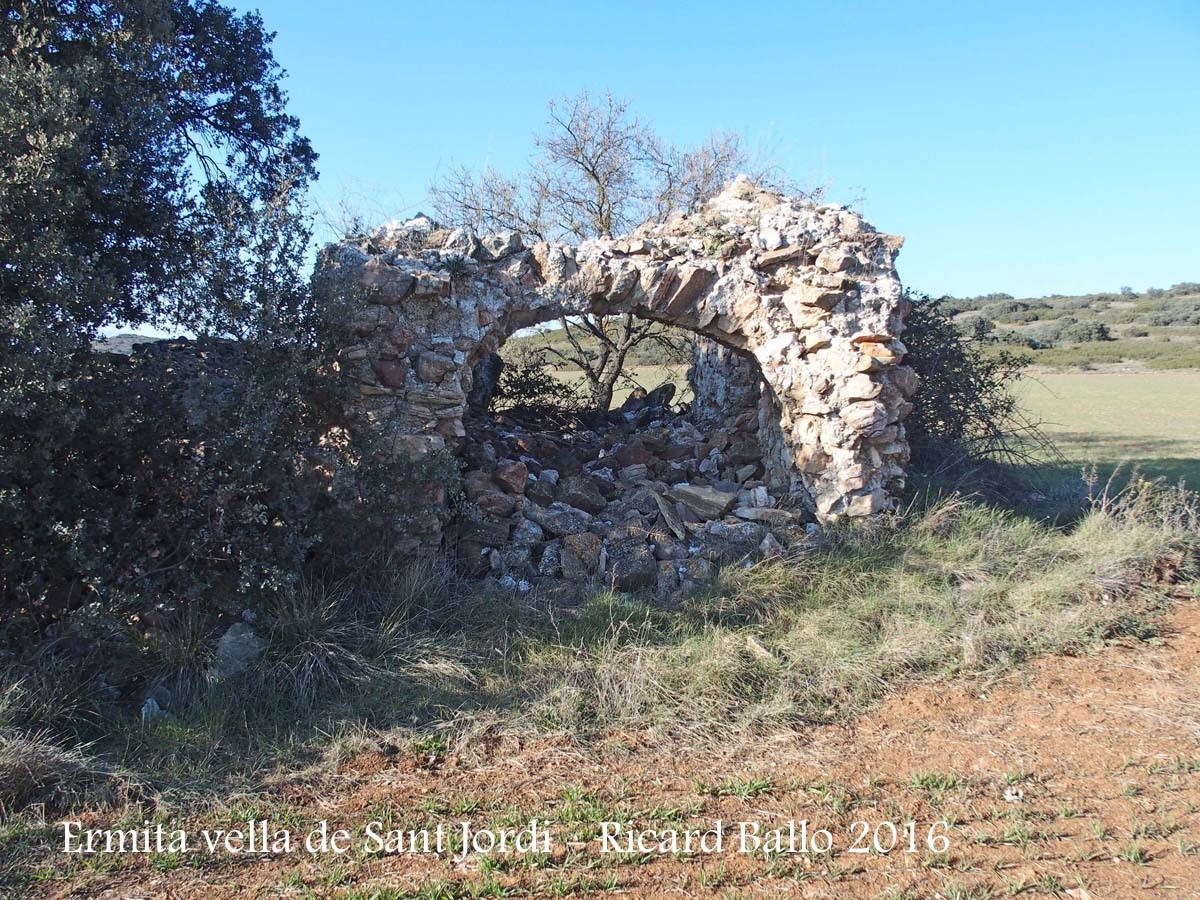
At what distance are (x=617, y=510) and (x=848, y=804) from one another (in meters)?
3.30

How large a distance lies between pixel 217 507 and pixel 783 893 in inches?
135

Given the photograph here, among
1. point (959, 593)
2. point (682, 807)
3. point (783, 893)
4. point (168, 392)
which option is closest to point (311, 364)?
point (168, 392)

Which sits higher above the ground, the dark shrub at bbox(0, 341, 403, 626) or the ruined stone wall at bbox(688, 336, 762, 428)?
the ruined stone wall at bbox(688, 336, 762, 428)

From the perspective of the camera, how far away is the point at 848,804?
3592mm

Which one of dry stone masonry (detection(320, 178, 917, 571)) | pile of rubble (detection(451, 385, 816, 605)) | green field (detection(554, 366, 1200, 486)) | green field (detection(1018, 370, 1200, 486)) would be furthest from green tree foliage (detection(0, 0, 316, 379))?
green field (detection(1018, 370, 1200, 486))

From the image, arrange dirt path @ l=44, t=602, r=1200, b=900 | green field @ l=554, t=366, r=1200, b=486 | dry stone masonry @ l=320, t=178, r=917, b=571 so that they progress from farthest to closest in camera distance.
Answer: green field @ l=554, t=366, r=1200, b=486
dry stone masonry @ l=320, t=178, r=917, b=571
dirt path @ l=44, t=602, r=1200, b=900

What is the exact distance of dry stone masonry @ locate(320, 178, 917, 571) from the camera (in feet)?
18.3

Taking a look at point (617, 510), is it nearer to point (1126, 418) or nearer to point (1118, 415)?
point (1126, 418)

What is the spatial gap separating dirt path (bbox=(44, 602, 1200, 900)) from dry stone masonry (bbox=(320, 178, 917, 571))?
6.19 feet

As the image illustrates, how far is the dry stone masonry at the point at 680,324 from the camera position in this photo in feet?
18.3

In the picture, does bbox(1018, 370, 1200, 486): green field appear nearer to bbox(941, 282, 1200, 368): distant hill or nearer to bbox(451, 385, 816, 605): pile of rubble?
bbox(941, 282, 1200, 368): distant hill

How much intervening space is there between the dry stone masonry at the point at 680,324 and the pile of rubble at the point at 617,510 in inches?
1.0

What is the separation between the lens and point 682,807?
3.56 metres

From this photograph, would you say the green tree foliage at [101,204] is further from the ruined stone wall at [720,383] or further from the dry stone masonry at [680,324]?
the ruined stone wall at [720,383]
